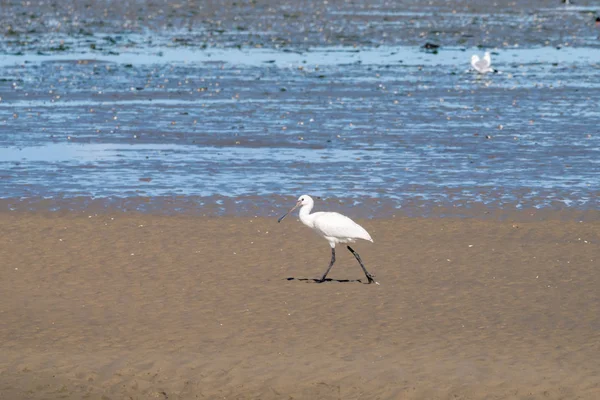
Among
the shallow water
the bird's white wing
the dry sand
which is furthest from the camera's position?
the shallow water

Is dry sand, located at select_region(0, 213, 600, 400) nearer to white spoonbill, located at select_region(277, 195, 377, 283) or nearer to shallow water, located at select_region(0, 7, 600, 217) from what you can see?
white spoonbill, located at select_region(277, 195, 377, 283)

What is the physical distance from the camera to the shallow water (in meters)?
18.2

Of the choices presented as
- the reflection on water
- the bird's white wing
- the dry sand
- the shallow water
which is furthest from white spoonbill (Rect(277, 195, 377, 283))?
the reflection on water

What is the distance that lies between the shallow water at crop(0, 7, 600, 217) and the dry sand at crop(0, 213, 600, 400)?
175 centimetres

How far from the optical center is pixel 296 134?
23.6 meters

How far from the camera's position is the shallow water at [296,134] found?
18.2 meters

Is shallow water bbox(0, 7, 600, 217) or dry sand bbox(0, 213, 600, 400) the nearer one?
dry sand bbox(0, 213, 600, 400)

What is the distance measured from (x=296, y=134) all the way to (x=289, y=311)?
1200 cm

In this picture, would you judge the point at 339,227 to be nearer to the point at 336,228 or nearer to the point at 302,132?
the point at 336,228

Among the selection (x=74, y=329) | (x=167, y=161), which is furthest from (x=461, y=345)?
(x=167, y=161)

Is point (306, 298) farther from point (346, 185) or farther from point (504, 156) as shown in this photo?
point (504, 156)

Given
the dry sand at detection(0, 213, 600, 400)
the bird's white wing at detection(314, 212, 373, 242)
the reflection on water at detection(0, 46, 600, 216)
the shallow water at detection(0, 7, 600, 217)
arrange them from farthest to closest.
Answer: the reflection on water at detection(0, 46, 600, 216)
the shallow water at detection(0, 7, 600, 217)
the bird's white wing at detection(314, 212, 373, 242)
the dry sand at detection(0, 213, 600, 400)

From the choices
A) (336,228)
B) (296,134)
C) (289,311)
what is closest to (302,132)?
(296,134)

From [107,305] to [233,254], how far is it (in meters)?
2.57
